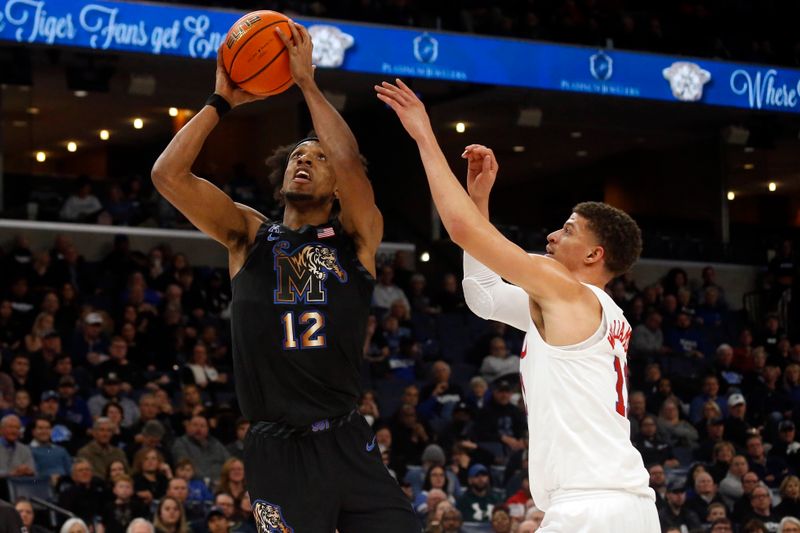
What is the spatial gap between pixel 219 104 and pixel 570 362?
67.8 inches

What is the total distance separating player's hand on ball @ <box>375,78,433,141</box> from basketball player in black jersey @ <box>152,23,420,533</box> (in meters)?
0.57

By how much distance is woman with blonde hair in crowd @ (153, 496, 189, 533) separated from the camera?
10148 mm

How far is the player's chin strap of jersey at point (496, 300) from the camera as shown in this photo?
4.96m

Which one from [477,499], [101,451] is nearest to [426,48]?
[477,499]

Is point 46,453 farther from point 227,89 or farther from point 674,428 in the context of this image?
point 674,428

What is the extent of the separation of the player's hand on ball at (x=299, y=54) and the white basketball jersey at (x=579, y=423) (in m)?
1.40

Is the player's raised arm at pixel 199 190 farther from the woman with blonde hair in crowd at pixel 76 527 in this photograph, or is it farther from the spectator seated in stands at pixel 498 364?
the spectator seated in stands at pixel 498 364

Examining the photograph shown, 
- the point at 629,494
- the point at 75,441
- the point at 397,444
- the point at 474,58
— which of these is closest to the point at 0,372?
the point at 75,441

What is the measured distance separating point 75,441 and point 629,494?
820 centimetres

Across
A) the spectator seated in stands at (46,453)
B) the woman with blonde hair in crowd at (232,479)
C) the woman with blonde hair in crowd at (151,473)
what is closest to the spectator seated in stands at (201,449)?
the woman with blonde hair in crowd at (151,473)

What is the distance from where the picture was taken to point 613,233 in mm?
4617

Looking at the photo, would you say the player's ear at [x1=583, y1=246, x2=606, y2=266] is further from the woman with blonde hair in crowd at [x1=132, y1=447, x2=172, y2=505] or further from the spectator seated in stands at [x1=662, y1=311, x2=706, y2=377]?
the spectator seated in stands at [x1=662, y1=311, x2=706, y2=377]

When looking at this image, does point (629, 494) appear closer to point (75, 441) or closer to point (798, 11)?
point (75, 441)

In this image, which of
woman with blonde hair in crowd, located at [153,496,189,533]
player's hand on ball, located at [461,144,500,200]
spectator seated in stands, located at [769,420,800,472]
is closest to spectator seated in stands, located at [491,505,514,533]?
woman with blonde hair in crowd, located at [153,496,189,533]
